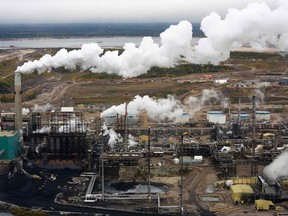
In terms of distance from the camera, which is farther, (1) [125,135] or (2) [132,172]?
(1) [125,135]

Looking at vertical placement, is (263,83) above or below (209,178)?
above

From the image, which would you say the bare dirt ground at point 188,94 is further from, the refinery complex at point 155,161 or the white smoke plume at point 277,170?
the white smoke plume at point 277,170

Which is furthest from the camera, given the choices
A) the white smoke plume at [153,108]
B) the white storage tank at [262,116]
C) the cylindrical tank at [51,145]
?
the white storage tank at [262,116]

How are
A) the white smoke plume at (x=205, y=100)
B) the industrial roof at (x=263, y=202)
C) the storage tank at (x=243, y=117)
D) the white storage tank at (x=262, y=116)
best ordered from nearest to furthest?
the industrial roof at (x=263, y=202)
the storage tank at (x=243, y=117)
the white storage tank at (x=262, y=116)
the white smoke plume at (x=205, y=100)

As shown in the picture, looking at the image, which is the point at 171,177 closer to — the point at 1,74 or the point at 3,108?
the point at 3,108

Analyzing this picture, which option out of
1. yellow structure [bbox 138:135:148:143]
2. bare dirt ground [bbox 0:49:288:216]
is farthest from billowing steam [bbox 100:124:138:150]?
bare dirt ground [bbox 0:49:288:216]

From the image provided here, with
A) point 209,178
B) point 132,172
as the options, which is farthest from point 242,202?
point 132,172

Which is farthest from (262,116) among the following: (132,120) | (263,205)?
(263,205)

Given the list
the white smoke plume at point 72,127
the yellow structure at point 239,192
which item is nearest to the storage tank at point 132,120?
the white smoke plume at point 72,127

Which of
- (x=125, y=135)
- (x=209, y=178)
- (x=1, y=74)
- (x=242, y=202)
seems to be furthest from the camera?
(x=1, y=74)
